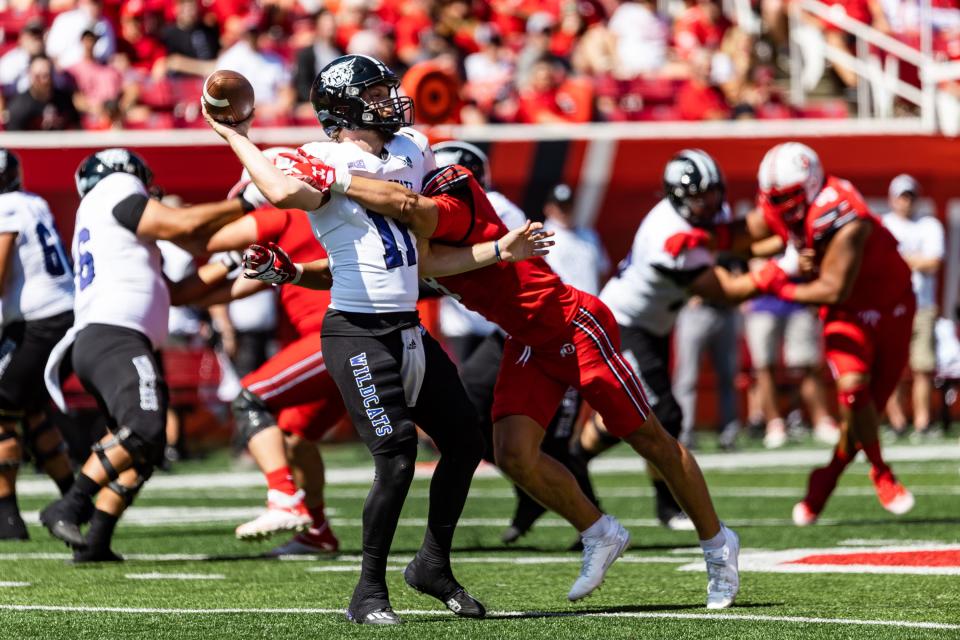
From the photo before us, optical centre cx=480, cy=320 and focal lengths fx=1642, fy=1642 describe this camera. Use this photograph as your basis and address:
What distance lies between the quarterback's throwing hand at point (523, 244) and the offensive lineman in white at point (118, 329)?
1.68m

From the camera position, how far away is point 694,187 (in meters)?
7.50

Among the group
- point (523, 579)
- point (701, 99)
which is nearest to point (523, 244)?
point (523, 579)

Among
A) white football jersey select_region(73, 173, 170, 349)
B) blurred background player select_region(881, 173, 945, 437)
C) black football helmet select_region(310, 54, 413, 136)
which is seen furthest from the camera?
blurred background player select_region(881, 173, 945, 437)

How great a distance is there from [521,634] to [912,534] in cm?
339

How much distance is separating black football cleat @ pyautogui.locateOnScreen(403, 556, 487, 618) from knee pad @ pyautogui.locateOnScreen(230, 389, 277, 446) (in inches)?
77.2

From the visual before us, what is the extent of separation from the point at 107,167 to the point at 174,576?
6.13ft

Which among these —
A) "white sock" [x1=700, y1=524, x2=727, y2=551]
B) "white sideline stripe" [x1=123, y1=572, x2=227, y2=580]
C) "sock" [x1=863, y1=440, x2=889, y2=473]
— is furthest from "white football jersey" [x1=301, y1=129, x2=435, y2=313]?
"sock" [x1=863, y1=440, x2=889, y2=473]

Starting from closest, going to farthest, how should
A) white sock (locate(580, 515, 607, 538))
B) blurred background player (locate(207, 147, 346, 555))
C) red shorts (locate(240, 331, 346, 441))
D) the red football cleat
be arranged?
white sock (locate(580, 515, 607, 538)) → blurred background player (locate(207, 147, 346, 555)) → red shorts (locate(240, 331, 346, 441)) → the red football cleat

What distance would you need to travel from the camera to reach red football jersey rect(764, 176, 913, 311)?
26.3ft

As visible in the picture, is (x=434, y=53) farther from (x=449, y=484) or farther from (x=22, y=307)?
(x=449, y=484)

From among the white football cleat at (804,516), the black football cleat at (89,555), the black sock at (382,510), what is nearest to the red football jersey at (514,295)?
the black sock at (382,510)

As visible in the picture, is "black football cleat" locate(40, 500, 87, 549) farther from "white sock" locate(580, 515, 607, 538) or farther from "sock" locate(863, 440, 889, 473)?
"sock" locate(863, 440, 889, 473)

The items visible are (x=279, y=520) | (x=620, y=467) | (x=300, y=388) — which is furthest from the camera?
(x=620, y=467)

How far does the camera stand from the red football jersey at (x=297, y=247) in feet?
23.0
